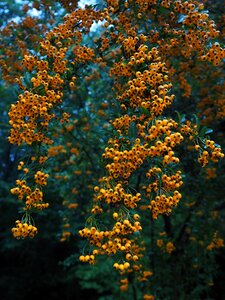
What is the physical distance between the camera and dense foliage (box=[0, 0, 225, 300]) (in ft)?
7.52

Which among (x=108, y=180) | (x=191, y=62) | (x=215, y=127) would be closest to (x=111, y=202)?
(x=108, y=180)

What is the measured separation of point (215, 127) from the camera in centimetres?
556

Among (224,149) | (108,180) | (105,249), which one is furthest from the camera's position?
(224,149)

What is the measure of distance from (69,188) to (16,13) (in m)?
4.23

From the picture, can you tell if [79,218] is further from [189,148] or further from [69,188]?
[189,148]

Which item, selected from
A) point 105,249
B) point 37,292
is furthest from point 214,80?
point 37,292

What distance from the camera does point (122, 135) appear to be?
245 cm

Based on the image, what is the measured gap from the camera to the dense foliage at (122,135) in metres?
2.29

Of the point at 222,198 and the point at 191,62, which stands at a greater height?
the point at 191,62

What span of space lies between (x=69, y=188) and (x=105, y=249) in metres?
4.28

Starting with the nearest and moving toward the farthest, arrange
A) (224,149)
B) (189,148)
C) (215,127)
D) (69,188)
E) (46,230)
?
(224,149) < (189,148) < (215,127) < (69,188) < (46,230)

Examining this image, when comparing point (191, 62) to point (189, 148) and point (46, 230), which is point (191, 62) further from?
point (46, 230)

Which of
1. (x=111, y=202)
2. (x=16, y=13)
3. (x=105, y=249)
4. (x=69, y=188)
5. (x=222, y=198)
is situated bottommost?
(x=105, y=249)

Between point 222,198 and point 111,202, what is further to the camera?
point 222,198
